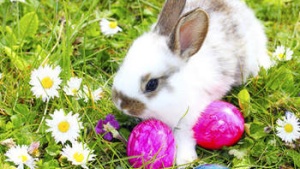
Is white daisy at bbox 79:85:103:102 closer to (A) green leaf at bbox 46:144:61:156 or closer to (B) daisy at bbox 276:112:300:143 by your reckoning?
(A) green leaf at bbox 46:144:61:156

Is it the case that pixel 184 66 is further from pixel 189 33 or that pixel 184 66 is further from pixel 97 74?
pixel 97 74

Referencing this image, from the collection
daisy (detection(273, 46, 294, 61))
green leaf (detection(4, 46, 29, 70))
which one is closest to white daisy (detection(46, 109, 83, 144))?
green leaf (detection(4, 46, 29, 70))

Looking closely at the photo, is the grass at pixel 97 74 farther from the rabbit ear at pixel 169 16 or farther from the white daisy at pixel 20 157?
the rabbit ear at pixel 169 16

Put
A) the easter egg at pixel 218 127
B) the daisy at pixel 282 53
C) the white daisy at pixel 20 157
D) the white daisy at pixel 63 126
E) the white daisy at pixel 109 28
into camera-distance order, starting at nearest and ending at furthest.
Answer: the white daisy at pixel 20 157
the white daisy at pixel 63 126
the easter egg at pixel 218 127
the daisy at pixel 282 53
the white daisy at pixel 109 28

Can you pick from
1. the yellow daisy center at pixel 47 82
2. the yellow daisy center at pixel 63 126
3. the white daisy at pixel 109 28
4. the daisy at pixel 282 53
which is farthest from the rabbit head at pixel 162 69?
the daisy at pixel 282 53

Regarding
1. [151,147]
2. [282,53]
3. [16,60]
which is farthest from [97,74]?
[282,53]

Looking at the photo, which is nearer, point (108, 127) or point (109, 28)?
point (108, 127)
